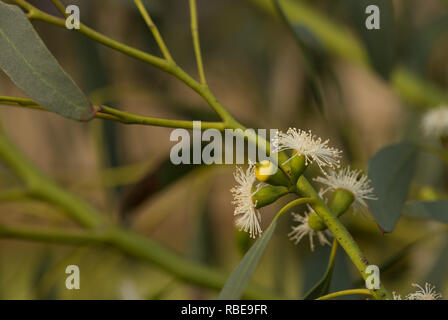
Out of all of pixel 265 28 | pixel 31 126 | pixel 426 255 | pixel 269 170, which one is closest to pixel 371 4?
pixel 269 170

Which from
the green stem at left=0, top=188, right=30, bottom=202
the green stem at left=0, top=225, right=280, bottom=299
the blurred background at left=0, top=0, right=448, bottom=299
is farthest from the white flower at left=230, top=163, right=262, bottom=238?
the green stem at left=0, top=188, right=30, bottom=202

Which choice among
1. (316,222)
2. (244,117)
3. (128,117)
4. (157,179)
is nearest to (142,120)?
(128,117)

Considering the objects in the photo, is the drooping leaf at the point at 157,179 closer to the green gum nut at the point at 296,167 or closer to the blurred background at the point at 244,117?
the blurred background at the point at 244,117

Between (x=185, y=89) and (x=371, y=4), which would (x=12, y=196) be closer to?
(x=371, y=4)

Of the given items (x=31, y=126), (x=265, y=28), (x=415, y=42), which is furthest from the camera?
(x=31, y=126)
